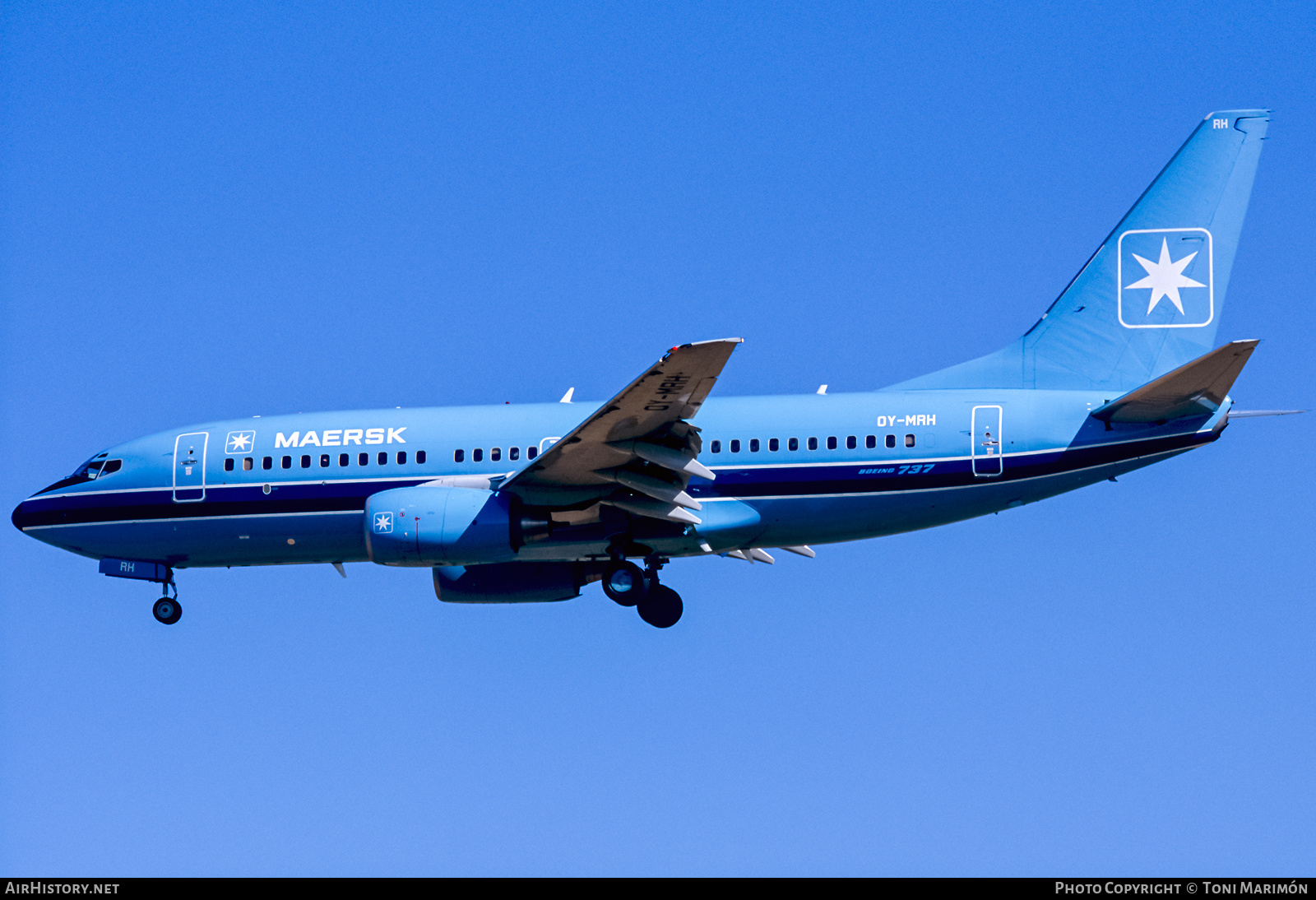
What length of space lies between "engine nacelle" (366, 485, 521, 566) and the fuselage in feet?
2.88

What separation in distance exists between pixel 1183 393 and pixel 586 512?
1007cm

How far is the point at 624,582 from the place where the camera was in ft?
92.9

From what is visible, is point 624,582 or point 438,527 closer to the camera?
point 438,527

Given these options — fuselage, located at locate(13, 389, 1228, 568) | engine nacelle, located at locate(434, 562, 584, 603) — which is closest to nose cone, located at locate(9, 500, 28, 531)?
fuselage, located at locate(13, 389, 1228, 568)

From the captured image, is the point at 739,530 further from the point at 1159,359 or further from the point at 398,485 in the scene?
the point at 1159,359

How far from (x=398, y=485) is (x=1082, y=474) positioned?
11857mm

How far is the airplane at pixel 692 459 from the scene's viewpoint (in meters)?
26.6

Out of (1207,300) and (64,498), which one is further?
(64,498)

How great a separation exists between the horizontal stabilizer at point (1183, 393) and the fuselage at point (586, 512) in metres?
0.22

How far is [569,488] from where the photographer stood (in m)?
27.2

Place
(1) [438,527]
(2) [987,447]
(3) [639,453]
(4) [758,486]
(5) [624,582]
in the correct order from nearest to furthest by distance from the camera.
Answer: (3) [639,453] → (1) [438,527] → (2) [987,447] → (4) [758,486] → (5) [624,582]

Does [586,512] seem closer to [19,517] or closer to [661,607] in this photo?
[661,607]

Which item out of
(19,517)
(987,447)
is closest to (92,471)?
(19,517)
